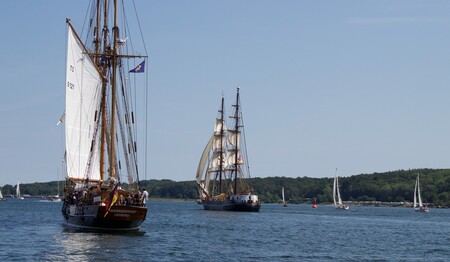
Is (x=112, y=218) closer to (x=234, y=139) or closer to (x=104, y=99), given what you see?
(x=104, y=99)

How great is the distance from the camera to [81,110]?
77.4 meters

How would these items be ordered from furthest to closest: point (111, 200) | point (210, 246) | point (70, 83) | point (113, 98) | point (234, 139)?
point (234, 139) → point (70, 83) → point (113, 98) → point (111, 200) → point (210, 246)

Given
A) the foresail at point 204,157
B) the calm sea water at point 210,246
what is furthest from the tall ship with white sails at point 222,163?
the calm sea water at point 210,246

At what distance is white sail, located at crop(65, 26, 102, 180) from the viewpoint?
76.7 meters

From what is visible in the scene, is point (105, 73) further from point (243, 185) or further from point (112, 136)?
point (243, 185)

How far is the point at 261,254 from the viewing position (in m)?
57.7

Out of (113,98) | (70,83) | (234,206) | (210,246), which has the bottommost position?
(210,246)

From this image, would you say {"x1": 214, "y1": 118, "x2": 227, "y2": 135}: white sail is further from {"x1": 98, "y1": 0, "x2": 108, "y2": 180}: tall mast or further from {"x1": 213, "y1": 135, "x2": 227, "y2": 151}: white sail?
{"x1": 98, "y1": 0, "x2": 108, "y2": 180}: tall mast

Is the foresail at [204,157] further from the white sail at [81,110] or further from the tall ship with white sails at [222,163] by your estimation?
the white sail at [81,110]

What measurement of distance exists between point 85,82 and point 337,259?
32.7 meters

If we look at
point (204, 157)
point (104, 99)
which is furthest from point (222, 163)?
point (104, 99)

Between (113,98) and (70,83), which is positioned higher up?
(70,83)

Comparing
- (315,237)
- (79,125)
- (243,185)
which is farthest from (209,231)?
(243,185)

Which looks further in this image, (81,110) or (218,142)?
(218,142)
